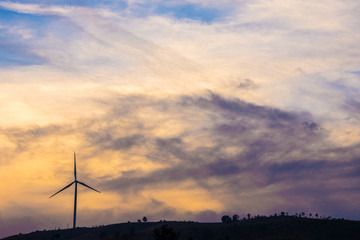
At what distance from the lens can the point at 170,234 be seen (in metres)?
141
